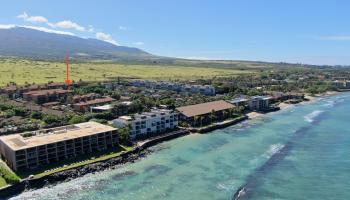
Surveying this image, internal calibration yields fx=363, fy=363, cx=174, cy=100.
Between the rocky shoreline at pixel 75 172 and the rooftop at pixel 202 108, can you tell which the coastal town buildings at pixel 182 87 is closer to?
the rooftop at pixel 202 108

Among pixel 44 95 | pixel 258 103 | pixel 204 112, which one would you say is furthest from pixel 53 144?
pixel 258 103

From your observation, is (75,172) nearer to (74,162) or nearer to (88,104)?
(74,162)

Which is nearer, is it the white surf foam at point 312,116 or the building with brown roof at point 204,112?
the building with brown roof at point 204,112

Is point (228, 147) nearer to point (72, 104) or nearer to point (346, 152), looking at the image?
point (346, 152)

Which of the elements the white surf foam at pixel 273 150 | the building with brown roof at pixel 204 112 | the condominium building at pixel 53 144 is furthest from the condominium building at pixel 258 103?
the condominium building at pixel 53 144

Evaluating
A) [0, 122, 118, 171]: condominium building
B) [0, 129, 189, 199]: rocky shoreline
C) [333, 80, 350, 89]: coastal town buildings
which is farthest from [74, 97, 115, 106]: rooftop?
[333, 80, 350, 89]: coastal town buildings

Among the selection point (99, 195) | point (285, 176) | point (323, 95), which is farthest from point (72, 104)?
point (323, 95)

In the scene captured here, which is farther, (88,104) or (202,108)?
(88,104)

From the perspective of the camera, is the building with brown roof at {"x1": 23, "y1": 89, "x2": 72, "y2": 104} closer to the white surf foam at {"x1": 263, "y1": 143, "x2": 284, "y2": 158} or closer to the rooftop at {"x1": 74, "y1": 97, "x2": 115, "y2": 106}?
the rooftop at {"x1": 74, "y1": 97, "x2": 115, "y2": 106}
